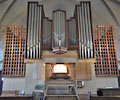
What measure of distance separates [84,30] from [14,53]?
5.03m

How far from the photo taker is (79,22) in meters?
8.84

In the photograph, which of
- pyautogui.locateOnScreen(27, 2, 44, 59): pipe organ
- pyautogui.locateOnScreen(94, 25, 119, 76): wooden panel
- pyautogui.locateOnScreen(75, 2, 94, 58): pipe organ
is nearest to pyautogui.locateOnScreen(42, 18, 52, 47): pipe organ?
pyautogui.locateOnScreen(27, 2, 44, 59): pipe organ

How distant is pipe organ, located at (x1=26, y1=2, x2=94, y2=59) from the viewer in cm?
824

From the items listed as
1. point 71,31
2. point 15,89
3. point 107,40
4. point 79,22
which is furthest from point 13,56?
point 107,40

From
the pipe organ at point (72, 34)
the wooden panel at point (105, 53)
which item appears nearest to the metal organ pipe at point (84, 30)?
the pipe organ at point (72, 34)

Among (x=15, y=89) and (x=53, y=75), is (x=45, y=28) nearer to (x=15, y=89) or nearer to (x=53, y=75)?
(x=53, y=75)

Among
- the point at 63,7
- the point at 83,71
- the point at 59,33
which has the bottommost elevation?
the point at 83,71

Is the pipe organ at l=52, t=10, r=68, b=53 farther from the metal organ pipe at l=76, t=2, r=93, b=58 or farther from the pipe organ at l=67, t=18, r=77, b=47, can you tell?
the metal organ pipe at l=76, t=2, r=93, b=58

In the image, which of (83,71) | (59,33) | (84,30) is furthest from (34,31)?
(83,71)

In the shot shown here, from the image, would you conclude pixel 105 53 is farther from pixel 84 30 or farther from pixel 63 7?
pixel 63 7

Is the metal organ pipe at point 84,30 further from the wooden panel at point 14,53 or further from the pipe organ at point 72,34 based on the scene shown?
the wooden panel at point 14,53

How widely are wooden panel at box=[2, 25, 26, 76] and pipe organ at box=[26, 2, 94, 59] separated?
6.20ft

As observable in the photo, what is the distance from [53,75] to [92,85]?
2684 mm

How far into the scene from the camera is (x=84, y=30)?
8688 millimetres
